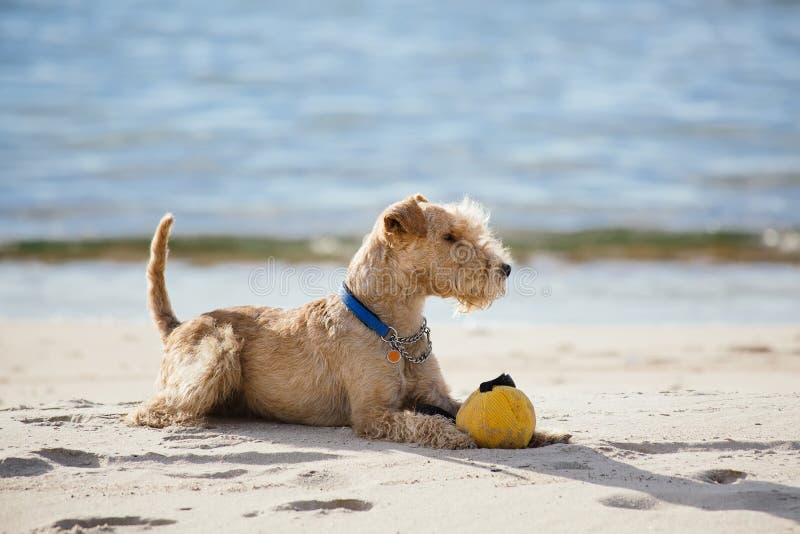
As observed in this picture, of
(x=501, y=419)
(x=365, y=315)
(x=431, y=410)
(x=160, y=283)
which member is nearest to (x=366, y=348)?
(x=365, y=315)

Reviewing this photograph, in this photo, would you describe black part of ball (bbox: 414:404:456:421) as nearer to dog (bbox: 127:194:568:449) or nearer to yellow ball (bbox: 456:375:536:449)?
dog (bbox: 127:194:568:449)

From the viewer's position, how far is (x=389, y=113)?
24.1m

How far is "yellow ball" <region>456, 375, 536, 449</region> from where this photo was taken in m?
4.66

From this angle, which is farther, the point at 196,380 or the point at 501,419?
the point at 196,380

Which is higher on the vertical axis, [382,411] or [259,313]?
[259,313]

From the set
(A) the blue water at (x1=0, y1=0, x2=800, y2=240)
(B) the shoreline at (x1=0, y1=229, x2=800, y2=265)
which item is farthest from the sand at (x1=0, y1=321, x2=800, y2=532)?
(A) the blue water at (x1=0, y1=0, x2=800, y2=240)

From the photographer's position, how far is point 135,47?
29.2m

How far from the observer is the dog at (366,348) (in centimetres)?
501

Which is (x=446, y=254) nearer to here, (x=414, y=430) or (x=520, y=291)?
(x=414, y=430)

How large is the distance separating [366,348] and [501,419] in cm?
93

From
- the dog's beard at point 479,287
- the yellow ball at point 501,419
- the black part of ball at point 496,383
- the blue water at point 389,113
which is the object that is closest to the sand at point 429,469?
the yellow ball at point 501,419

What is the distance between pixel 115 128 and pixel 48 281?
11.6 m

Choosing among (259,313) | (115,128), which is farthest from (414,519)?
(115,128)

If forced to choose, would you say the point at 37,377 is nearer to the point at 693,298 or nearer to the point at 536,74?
the point at 693,298
